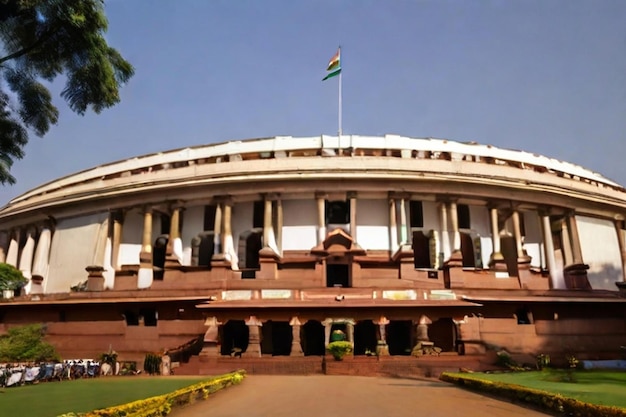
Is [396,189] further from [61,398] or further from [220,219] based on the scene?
[61,398]

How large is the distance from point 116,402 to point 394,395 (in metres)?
6.18

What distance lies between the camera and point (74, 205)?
32.6m

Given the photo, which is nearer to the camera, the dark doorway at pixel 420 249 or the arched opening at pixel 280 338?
the arched opening at pixel 280 338

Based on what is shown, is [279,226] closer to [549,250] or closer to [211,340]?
[211,340]

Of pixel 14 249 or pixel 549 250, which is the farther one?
pixel 14 249

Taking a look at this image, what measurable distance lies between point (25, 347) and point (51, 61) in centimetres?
1482

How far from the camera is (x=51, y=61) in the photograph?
12.7 m

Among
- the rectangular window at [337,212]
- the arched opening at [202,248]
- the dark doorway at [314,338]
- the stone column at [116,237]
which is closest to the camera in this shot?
the dark doorway at [314,338]

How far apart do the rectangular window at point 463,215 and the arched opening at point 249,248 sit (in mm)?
11189

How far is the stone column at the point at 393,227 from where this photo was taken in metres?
27.5

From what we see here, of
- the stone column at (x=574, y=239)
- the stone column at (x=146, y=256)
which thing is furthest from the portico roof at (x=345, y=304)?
the stone column at (x=574, y=239)

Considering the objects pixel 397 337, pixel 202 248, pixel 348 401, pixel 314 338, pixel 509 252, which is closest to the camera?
pixel 348 401

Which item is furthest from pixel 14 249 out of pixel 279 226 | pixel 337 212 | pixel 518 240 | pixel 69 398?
pixel 518 240

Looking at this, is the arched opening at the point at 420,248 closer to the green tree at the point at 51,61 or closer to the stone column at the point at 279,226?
the stone column at the point at 279,226
